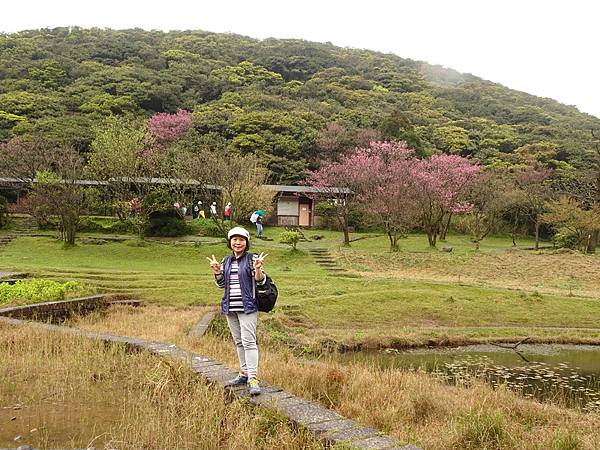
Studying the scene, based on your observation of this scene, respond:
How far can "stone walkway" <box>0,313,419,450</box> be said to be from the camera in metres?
3.98

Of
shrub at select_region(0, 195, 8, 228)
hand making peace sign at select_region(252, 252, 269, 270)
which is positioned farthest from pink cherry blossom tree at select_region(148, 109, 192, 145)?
hand making peace sign at select_region(252, 252, 269, 270)

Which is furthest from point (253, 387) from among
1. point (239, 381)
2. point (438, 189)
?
point (438, 189)

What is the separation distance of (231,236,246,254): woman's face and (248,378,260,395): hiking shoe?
1330 mm

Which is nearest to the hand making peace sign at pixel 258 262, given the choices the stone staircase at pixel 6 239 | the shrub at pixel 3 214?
the stone staircase at pixel 6 239

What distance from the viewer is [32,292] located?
41.3 ft

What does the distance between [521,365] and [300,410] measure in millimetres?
8577

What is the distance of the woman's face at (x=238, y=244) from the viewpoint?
17.9ft

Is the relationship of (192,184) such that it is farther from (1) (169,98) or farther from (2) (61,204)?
(1) (169,98)

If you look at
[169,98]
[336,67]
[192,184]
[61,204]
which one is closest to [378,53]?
[336,67]

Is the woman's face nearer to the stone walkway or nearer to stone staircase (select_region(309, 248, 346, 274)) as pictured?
the stone walkway

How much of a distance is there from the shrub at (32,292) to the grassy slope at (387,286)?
2786 millimetres

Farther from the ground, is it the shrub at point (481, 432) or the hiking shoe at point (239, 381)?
the hiking shoe at point (239, 381)

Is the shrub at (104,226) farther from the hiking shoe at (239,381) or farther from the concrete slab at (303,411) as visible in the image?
the concrete slab at (303,411)

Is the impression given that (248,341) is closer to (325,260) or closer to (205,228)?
(325,260)
